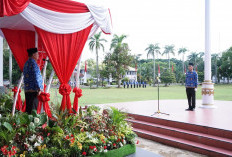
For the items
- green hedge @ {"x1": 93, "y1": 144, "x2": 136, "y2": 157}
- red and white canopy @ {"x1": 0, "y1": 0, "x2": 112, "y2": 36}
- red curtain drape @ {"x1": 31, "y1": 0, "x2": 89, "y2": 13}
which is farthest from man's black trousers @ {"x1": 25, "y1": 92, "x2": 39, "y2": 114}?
green hedge @ {"x1": 93, "y1": 144, "x2": 136, "y2": 157}

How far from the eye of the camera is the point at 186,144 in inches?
178

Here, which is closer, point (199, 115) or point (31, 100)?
point (31, 100)

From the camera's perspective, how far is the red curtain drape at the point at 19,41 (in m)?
5.16

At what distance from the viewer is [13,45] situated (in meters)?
5.31

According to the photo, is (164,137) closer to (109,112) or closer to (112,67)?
(109,112)

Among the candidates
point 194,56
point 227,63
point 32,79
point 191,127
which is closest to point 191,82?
point 191,127

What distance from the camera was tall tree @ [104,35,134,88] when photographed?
Result: 105ft

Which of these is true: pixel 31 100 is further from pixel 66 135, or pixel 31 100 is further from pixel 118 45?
pixel 118 45

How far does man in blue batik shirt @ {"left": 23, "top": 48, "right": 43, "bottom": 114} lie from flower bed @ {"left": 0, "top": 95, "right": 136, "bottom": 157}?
0.82 metres

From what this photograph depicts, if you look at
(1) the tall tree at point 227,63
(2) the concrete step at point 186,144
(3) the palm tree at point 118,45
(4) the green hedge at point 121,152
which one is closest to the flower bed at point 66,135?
(4) the green hedge at point 121,152

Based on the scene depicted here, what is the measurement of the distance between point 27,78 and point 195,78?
17.8 feet

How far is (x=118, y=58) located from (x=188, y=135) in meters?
27.6

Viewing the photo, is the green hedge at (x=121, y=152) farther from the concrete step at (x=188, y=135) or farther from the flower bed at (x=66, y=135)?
the concrete step at (x=188, y=135)

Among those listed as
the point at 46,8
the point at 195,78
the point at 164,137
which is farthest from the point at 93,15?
the point at 195,78
